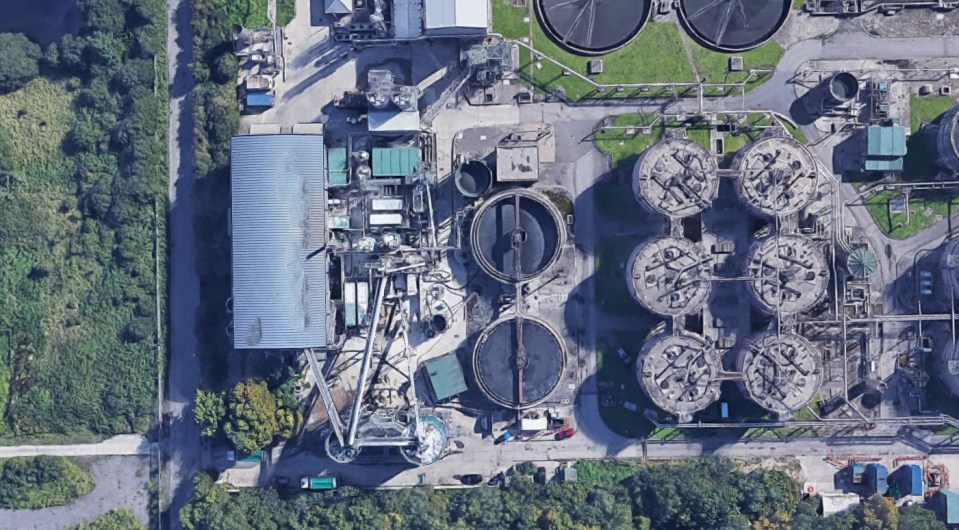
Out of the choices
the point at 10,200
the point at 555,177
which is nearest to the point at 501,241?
the point at 555,177

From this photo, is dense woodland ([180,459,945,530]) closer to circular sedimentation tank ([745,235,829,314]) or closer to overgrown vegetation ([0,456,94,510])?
overgrown vegetation ([0,456,94,510])

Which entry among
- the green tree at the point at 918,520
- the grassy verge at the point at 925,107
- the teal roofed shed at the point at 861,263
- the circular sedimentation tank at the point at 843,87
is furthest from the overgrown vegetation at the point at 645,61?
the green tree at the point at 918,520

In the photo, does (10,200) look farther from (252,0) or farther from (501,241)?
(501,241)

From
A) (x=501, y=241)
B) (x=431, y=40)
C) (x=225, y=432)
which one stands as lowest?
(x=225, y=432)

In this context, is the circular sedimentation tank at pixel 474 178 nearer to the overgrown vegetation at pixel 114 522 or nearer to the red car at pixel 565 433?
the red car at pixel 565 433

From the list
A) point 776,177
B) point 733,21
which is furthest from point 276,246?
point 733,21

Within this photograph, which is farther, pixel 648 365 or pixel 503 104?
pixel 503 104

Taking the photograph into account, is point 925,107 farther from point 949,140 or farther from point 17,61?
point 17,61
